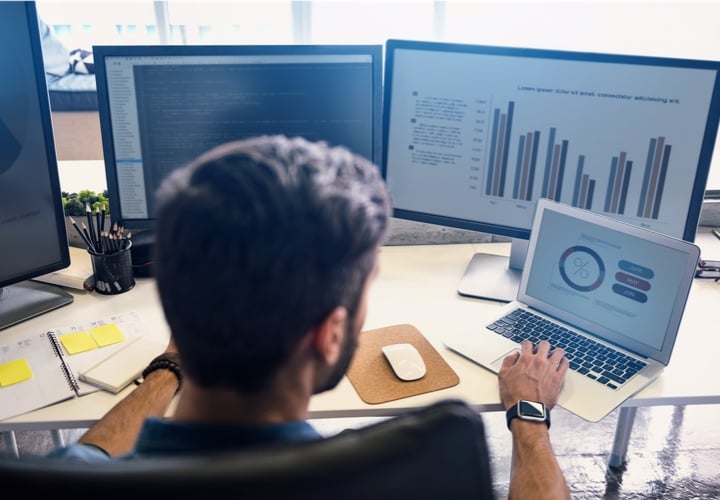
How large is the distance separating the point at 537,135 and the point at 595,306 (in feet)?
1.25

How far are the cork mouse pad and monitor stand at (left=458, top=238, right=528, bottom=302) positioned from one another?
231 millimetres

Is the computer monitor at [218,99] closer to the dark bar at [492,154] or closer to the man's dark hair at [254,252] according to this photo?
the dark bar at [492,154]

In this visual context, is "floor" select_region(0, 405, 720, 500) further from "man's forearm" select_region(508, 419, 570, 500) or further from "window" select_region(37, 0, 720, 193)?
"window" select_region(37, 0, 720, 193)

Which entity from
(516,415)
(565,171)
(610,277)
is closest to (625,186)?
(565,171)

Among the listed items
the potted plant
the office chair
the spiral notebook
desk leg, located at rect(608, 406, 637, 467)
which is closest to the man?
the office chair

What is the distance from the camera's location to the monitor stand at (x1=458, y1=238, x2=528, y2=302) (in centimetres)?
158

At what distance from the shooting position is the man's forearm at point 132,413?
1.06 meters

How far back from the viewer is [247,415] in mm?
675

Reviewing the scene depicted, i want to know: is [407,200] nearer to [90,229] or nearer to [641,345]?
[641,345]

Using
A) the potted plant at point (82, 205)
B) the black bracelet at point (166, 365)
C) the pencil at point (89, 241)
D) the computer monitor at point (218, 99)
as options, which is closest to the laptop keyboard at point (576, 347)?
the computer monitor at point (218, 99)

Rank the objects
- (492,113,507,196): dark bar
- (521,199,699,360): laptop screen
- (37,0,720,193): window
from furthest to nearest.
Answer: (37,0,720,193): window < (492,113,507,196): dark bar < (521,199,699,360): laptop screen

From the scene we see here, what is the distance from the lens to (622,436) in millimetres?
1977

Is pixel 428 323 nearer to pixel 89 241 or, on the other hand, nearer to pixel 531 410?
pixel 531 410

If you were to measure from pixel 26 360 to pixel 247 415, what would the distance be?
84 centimetres
